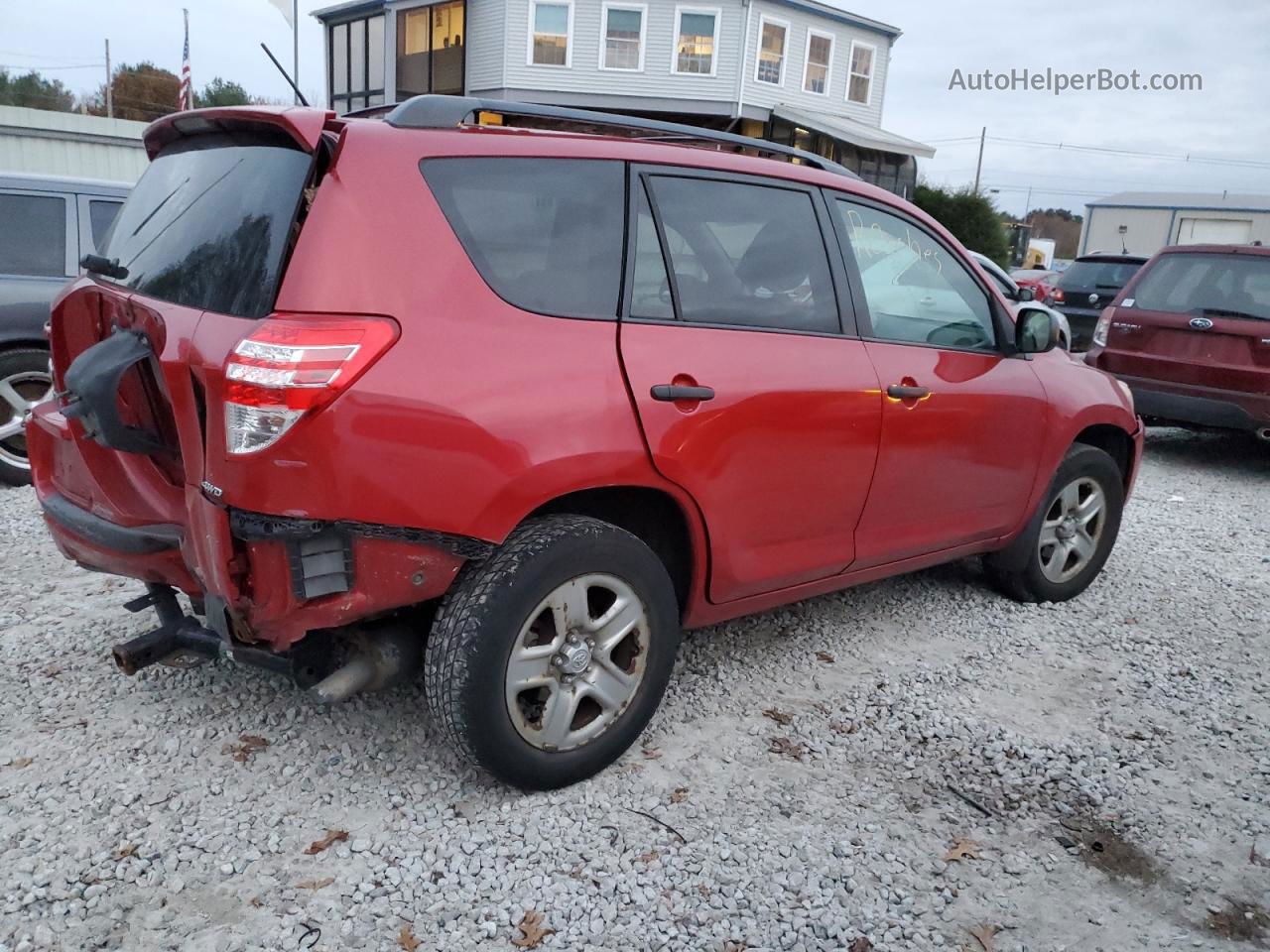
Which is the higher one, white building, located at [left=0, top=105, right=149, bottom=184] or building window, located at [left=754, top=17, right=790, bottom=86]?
building window, located at [left=754, top=17, right=790, bottom=86]

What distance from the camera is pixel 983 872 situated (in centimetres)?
277

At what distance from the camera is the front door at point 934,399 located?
3705 millimetres

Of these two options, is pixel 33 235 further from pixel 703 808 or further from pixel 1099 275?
pixel 1099 275

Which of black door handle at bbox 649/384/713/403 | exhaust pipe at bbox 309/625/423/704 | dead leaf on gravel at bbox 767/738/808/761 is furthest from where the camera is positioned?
dead leaf on gravel at bbox 767/738/808/761

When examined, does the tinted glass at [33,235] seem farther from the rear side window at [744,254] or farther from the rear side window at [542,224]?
the rear side window at [744,254]

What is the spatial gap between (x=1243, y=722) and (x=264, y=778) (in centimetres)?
344

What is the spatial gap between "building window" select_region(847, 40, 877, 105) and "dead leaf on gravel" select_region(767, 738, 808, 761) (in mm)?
27467

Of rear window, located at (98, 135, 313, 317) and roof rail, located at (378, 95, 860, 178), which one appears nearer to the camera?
rear window, located at (98, 135, 313, 317)

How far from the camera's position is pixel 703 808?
298 cm

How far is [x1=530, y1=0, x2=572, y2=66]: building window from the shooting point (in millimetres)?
25109

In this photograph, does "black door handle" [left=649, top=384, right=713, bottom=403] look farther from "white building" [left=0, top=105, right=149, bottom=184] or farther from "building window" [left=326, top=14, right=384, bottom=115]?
"building window" [left=326, top=14, right=384, bottom=115]

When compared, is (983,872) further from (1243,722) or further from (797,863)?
(1243,722)

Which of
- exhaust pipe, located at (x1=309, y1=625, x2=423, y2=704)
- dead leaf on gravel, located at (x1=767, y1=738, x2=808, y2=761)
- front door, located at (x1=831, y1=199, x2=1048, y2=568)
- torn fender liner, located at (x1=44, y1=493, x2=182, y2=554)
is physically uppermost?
front door, located at (x1=831, y1=199, x2=1048, y2=568)

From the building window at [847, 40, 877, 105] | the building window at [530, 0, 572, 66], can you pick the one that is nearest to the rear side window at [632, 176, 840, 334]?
the building window at [530, 0, 572, 66]
